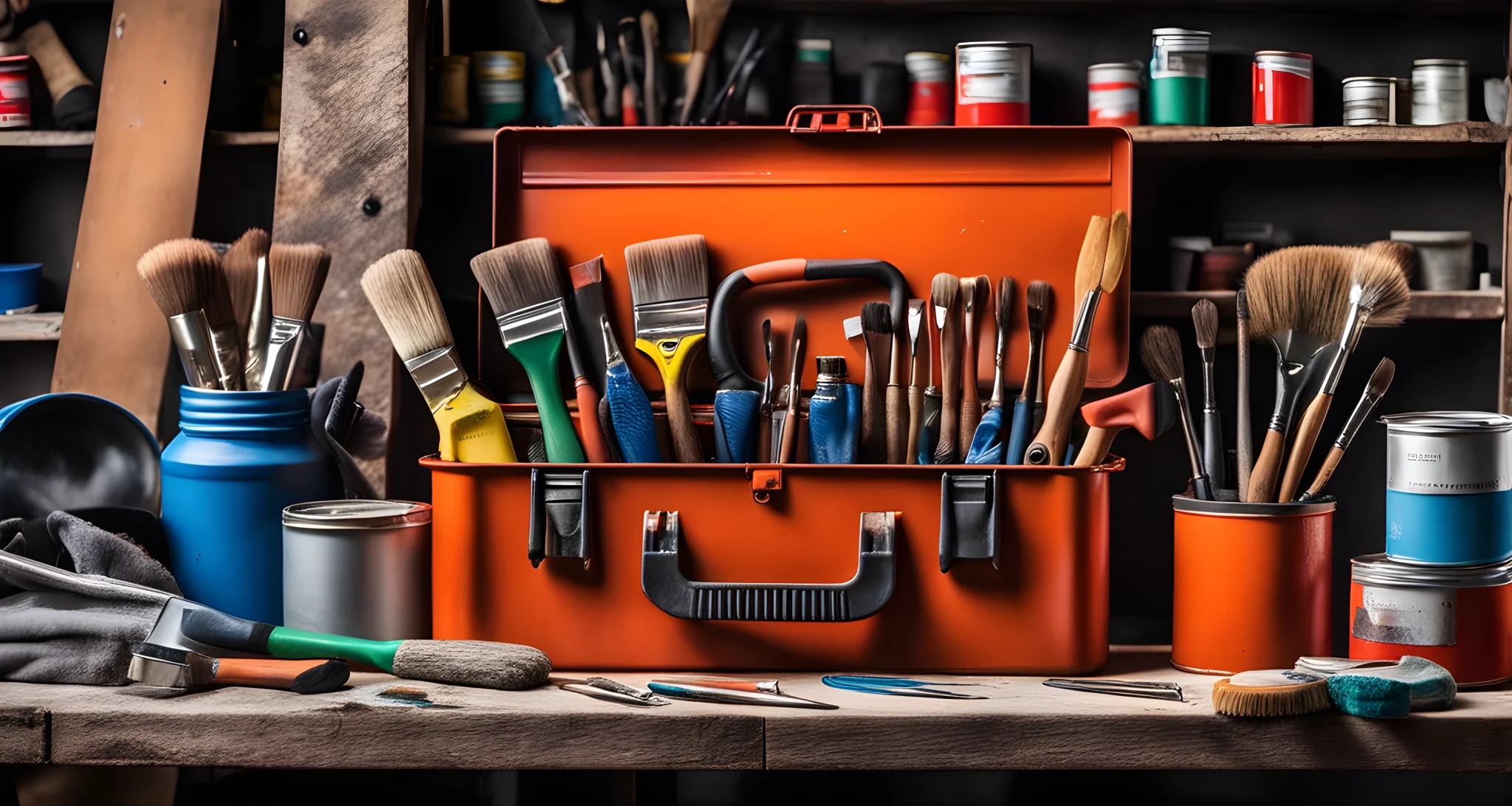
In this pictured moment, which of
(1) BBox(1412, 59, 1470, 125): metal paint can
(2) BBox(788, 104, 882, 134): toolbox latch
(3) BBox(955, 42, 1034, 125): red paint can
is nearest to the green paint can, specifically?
(3) BBox(955, 42, 1034, 125): red paint can

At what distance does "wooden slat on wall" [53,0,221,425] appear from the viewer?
1576 mm

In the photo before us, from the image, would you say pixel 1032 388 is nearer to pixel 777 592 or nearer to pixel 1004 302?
pixel 1004 302

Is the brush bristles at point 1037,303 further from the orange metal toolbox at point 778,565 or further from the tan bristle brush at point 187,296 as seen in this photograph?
the tan bristle brush at point 187,296

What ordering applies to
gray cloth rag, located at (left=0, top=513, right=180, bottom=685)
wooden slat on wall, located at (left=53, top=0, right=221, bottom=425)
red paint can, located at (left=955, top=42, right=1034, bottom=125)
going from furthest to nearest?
wooden slat on wall, located at (left=53, top=0, right=221, bottom=425)
red paint can, located at (left=955, top=42, right=1034, bottom=125)
gray cloth rag, located at (left=0, top=513, right=180, bottom=685)

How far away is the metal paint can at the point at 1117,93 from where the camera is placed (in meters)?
1.47

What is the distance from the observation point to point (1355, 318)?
1207mm

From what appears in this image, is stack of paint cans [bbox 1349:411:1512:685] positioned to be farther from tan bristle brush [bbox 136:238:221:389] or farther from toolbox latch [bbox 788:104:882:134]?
tan bristle brush [bbox 136:238:221:389]

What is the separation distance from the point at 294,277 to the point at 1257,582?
1051 millimetres

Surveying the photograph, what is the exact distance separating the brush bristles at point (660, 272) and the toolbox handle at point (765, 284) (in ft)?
0.13

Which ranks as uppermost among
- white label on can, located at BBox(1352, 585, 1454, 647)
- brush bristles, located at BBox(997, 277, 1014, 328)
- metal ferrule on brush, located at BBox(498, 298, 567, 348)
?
brush bristles, located at BBox(997, 277, 1014, 328)

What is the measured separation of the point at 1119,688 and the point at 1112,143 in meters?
0.61

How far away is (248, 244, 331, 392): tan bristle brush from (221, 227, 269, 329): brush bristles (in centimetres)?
3

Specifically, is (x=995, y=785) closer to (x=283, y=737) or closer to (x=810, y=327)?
(x=810, y=327)

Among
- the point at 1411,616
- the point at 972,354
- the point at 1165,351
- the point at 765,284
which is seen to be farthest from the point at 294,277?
the point at 1411,616
